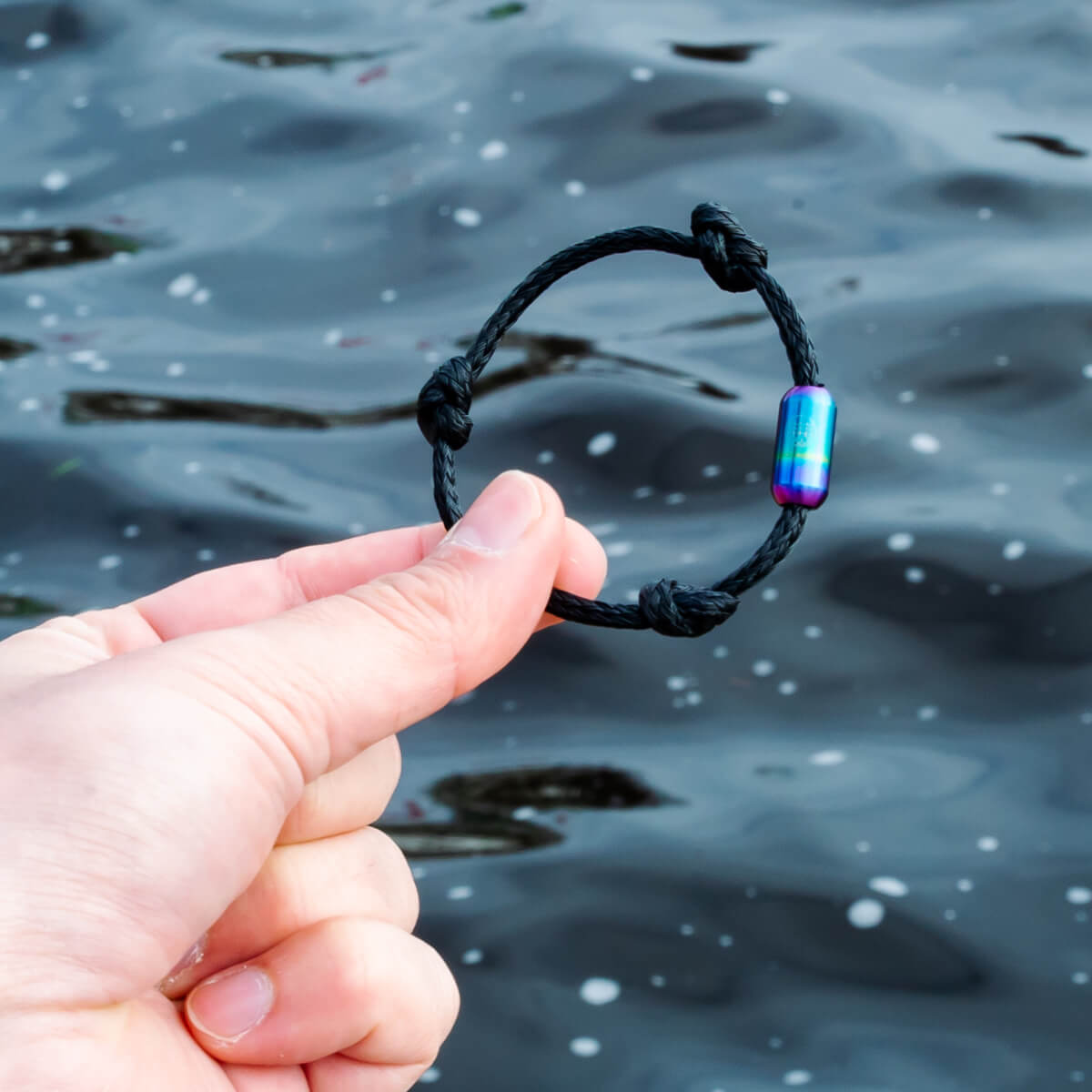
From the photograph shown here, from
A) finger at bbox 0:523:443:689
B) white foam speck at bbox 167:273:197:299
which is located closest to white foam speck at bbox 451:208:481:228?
white foam speck at bbox 167:273:197:299

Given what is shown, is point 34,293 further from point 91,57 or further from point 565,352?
point 565,352

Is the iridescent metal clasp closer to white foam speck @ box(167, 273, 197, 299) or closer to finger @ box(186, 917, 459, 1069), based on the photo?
finger @ box(186, 917, 459, 1069)

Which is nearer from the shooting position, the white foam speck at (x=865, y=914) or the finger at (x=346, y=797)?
the finger at (x=346, y=797)

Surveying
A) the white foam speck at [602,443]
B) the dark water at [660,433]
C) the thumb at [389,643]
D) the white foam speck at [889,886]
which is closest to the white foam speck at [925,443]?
the dark water at [660,433]

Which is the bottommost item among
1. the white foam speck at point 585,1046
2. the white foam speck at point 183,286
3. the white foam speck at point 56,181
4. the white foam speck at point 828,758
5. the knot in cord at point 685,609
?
the white foam speck at point 585,1046

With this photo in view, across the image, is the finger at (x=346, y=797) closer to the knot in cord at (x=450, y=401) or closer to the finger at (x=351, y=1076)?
the finger at (x=351, y=1076)

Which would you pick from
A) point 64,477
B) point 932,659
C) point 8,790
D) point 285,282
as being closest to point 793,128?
point 285,282
